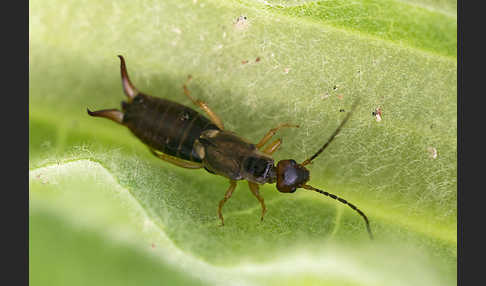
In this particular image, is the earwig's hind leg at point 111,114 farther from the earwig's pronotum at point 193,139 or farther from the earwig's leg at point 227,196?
the earwig's leg at point 227,196

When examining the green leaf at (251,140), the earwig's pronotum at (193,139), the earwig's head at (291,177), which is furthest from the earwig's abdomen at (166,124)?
the earwig's head at (291,177)

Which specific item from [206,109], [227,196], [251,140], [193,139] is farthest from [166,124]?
[227,196]

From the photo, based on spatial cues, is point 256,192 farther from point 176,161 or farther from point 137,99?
point 137,99

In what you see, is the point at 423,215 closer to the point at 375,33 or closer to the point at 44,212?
the point at 375,33

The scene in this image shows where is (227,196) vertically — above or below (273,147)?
below

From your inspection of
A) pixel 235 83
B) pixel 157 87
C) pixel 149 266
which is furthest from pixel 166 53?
pixel 149 266

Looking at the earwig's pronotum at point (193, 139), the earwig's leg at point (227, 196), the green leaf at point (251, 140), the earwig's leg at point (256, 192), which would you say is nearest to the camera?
the green leaf at point (251, 140)
